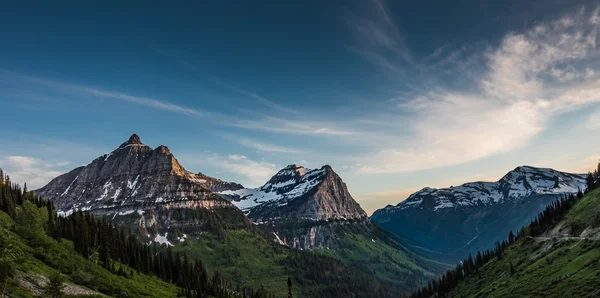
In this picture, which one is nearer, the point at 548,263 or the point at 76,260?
the point at 76,260

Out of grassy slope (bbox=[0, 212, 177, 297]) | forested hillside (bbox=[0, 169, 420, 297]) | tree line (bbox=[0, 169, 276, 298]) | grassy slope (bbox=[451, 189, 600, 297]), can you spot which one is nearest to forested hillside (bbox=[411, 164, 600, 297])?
grassy slope (bbox=[451, 189, 600, 297])

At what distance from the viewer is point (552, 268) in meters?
111

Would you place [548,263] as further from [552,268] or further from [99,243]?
[99,243]

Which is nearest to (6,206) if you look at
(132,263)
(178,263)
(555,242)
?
(132,263)

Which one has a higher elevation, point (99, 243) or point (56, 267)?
point (99, 243)

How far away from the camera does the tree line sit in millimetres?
124438

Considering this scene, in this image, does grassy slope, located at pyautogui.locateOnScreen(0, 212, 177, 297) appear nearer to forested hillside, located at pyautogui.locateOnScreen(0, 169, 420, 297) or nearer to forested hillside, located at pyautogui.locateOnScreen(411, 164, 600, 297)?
forested hillside, located at pyautogui.locateOnScreen(0, 169, 420, 297)

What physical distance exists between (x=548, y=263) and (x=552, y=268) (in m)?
8.14

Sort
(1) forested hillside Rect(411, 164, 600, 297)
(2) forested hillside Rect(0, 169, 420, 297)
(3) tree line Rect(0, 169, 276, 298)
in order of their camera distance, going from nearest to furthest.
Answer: (2) forested hillside Rect(0, 169, 420, 297) < (1) forested hillside Rect(411, 164, 600, 297) < (3) tree line Rect(0, 169, 276, 298)

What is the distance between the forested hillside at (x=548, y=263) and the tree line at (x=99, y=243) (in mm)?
100818

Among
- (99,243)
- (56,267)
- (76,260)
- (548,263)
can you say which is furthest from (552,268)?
(99,243)

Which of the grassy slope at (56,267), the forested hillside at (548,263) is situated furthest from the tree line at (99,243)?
the forested hillside at (548,263)

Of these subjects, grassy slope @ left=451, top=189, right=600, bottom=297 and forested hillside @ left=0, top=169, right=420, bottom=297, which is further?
grassy slope @ left=451, top=189, right=600, bottom=297

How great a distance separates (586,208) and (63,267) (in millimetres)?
179370
